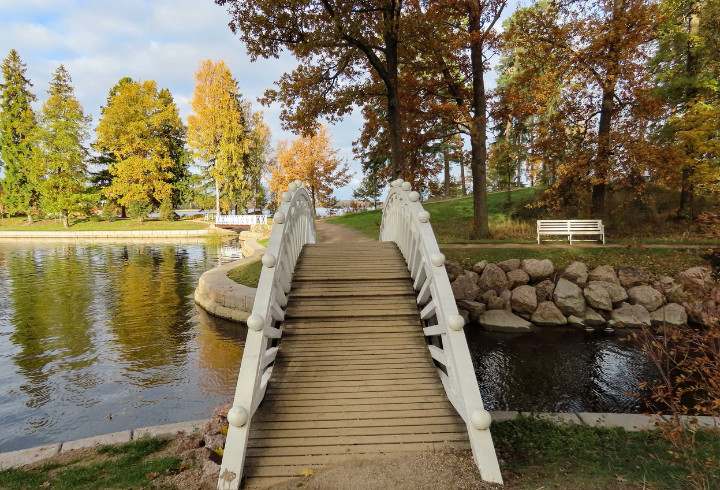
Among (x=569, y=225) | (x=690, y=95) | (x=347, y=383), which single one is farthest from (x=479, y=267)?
(x=690, y=95)

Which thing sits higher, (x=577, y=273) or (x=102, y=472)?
(x=577, y=273)

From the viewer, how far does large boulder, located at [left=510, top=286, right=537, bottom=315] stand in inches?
364

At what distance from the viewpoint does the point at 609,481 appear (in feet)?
9.45

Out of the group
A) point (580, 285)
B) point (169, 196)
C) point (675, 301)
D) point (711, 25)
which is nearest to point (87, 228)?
point (169, 196)

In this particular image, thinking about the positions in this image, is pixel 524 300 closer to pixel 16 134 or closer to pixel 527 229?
pixel 527 229

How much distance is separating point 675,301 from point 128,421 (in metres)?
12.0

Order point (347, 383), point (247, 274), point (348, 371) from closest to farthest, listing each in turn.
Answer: point (347, 383) → point (348, 371) → point (247, 274)

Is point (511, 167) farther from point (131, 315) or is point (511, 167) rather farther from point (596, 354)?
point (131, 315)

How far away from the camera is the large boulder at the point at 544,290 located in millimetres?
9523

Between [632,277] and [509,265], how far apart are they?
307 centimetres

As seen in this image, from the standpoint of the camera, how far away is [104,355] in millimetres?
7434

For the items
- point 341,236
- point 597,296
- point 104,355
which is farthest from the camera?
point 341,236

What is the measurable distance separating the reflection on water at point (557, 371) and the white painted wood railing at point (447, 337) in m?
2.10

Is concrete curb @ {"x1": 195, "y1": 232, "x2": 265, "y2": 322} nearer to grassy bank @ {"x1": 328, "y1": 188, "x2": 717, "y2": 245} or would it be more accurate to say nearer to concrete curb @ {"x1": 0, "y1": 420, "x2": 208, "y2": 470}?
concrete curb @ {"x1": 0, "y1": 420, "x2": 208, "y2": 470}
